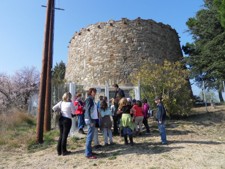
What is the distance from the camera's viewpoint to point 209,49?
1562 centimetres

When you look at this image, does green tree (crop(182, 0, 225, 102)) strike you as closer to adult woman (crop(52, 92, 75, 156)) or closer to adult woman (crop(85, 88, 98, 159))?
adult woman (crop(85, 88, 98, 159))

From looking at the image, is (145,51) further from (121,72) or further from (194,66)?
(194,66)

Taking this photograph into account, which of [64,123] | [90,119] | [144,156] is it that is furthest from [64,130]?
[144,156]

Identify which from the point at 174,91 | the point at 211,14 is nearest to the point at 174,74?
the point at 174,91

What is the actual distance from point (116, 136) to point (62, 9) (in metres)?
6.61

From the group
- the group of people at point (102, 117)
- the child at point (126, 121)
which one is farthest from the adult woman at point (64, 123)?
the child at point (126, 121)

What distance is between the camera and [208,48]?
15.7 m

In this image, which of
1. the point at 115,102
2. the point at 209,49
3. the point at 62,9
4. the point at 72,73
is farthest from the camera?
the point at 72,73

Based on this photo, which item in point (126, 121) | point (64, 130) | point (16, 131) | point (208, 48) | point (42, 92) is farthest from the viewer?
point (208, 48)

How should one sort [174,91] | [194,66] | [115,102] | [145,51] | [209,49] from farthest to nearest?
[145,51] → [194,66] → [209,49] → [174,91] → [115,102]

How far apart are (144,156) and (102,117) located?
6.32ft

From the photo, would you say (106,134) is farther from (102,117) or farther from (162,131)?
(162,131)

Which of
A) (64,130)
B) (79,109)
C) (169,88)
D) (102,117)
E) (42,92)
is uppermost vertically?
(169,88)

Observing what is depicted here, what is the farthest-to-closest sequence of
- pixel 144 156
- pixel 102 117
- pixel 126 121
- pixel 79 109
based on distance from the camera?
1. pixel 79 109
2. pixel 102 117
3. pixel 126 121
4. pixel 144 156
